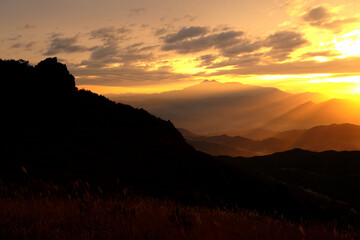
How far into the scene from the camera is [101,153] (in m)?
27.3

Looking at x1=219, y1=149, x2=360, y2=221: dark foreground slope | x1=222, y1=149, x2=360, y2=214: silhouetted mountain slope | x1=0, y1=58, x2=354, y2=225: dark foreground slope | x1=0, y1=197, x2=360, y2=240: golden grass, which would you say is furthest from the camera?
x1=222, y1=149, x2=360, y2=214: silhouetted mountain slope

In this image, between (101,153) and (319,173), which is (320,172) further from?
(101,153)

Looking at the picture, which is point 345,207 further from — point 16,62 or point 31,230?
point 16,62

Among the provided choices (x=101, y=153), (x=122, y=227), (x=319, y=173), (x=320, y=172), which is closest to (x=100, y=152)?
(x=101, y=153)

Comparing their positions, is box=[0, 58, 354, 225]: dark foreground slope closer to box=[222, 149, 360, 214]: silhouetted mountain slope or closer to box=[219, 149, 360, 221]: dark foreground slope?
box=[219, 149, 360, 221]: dark foreground slope

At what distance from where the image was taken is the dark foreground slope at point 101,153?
20281mm

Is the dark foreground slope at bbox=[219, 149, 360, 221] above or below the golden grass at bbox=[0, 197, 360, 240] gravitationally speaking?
below

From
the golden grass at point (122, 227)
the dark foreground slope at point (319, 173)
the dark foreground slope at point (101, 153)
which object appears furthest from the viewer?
the dark foreground slope at point (319, 173)

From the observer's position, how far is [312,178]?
55625 millimetres

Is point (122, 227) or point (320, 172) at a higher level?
point (122, 227)

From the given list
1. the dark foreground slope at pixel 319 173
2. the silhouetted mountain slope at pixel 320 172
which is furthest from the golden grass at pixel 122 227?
the silhouetted mountain slope at pixel 320 172

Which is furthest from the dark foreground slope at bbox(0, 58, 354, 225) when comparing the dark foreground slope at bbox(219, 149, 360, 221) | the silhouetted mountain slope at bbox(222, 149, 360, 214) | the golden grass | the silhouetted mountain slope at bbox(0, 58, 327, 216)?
the golden grass

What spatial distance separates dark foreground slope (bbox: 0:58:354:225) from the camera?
2028cm

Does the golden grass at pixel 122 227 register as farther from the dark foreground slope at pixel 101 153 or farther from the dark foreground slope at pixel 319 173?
the dark foreground slope at pixel 319 173
